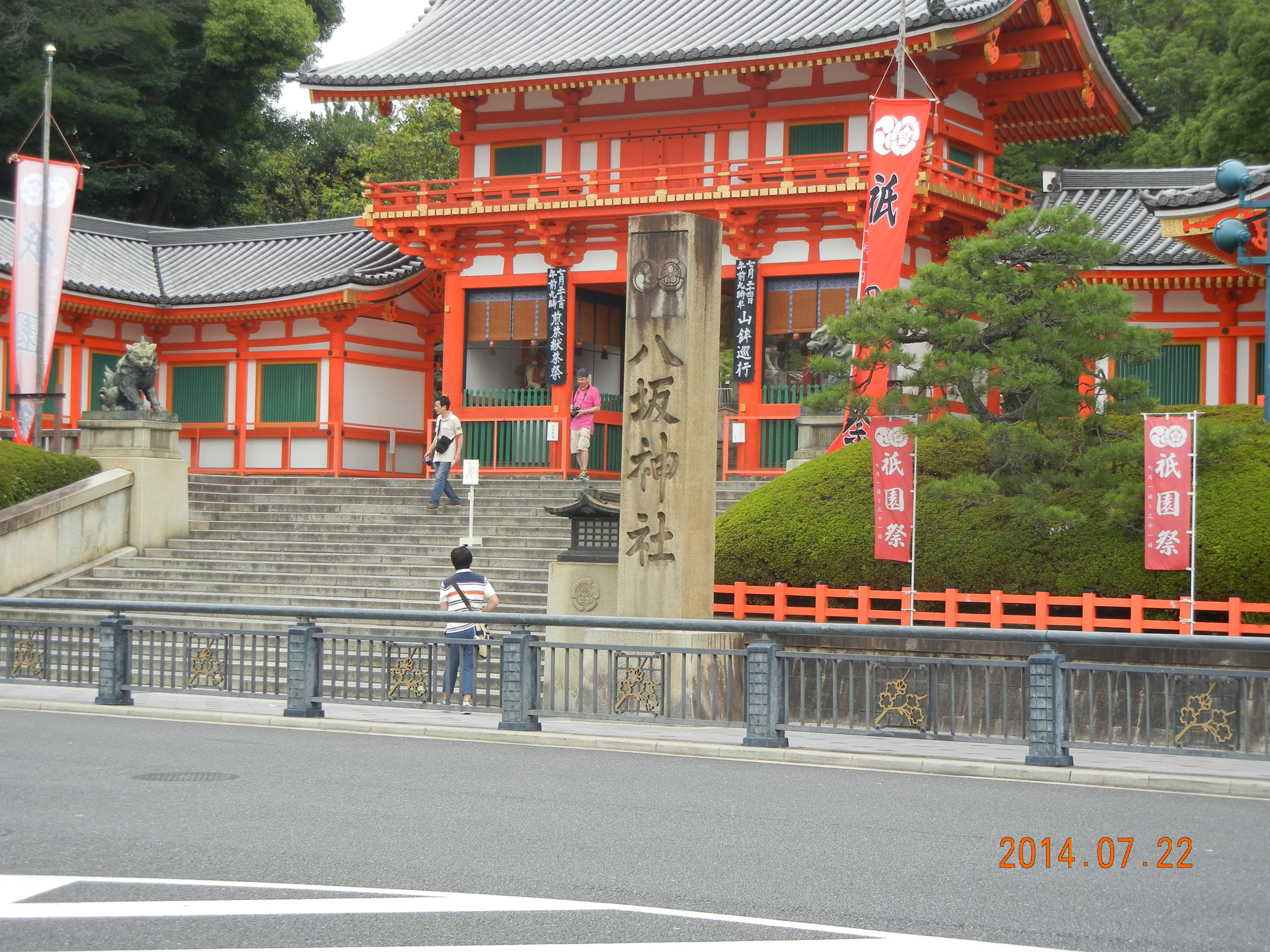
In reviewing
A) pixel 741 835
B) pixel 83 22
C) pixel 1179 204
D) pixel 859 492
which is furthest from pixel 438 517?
pixel 83 22

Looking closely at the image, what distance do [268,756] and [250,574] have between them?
9.98 meters

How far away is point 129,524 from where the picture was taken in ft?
71.5

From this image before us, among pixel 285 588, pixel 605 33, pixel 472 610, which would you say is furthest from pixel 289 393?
pixel 472 610

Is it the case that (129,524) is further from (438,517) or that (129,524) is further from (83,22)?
(83,22)

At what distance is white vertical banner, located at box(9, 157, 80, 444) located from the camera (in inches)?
934

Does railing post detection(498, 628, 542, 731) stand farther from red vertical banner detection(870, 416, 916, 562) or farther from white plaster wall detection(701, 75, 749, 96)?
white plaster wall detection(701, 75, 749, 96)

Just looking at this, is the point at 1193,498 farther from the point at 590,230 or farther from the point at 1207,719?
the point at 590,230

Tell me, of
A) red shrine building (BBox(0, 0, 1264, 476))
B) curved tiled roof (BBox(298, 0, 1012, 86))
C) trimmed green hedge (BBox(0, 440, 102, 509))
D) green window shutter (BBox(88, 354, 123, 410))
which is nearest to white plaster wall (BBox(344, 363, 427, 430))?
red shrine building (BBox(0, 0, 1264, 476))

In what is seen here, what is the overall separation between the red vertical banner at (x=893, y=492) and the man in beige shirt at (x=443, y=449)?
26.3ft

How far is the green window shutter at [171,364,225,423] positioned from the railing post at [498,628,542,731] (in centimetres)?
1967

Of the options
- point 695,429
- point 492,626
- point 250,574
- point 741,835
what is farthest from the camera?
point 250,574

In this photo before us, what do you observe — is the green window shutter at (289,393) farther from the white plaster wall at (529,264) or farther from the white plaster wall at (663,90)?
the white plaster wall at (663,90)

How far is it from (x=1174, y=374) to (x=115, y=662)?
58.1 ft
